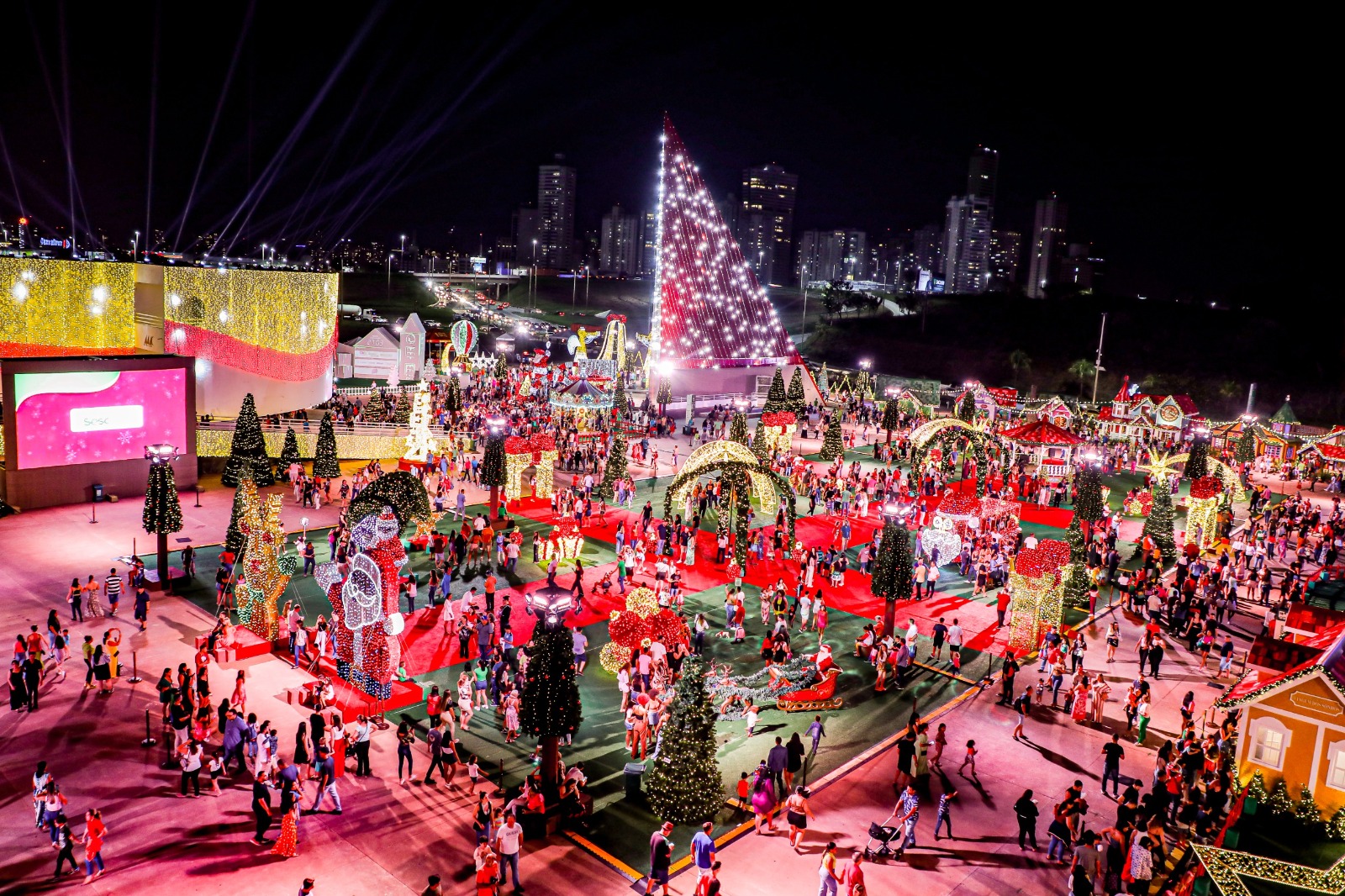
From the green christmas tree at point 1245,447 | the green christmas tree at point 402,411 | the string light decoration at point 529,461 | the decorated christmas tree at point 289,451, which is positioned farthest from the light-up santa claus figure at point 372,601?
the green christmas tree at point 1245,447

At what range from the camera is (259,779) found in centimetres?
1172

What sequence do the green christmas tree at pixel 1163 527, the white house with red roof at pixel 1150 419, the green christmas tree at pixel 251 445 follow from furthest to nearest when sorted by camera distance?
the white house with red roof at pixel 1150 419 → the green christmas tree at pixel 251 445 → the green christmas tree at pixel 1163 527

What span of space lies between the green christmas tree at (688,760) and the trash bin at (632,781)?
1.38m

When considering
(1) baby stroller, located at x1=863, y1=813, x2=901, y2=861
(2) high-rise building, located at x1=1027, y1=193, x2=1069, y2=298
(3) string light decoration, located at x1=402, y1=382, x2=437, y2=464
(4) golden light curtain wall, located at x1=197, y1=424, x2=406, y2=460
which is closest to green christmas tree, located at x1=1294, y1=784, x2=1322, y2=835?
(1) baby stroller, located at x1=863, y1=813, x2=901, y2=861

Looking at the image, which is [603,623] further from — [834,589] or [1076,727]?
[1076,727]

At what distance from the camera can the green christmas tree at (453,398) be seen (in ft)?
149

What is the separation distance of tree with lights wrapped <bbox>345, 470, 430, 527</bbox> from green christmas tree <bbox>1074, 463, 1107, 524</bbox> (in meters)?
19.3

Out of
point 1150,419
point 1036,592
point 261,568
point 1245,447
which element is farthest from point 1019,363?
point 261,568

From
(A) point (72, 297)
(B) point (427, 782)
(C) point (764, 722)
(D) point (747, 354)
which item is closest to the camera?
(B) point (427, 782)

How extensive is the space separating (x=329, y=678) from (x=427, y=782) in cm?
405

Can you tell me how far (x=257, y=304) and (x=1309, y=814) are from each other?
36.3 metres

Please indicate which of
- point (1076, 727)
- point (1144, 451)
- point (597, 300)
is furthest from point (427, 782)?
point (597, 300)

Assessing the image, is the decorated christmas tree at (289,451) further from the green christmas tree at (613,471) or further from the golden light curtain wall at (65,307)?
the green christmas tree at (613,471)

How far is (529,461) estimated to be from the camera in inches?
1177
